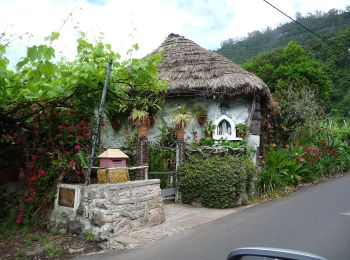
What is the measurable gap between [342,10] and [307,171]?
36845 millimetres

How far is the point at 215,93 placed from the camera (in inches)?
399

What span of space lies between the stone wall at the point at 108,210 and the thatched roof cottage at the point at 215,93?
4556 millimetres

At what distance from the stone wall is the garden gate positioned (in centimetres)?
211

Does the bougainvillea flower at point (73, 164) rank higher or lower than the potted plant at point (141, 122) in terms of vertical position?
lower

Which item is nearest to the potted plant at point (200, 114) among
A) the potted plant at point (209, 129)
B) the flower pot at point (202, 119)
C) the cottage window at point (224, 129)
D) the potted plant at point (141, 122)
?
the flower pot at point (202, 119)

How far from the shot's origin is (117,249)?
17.3 feet

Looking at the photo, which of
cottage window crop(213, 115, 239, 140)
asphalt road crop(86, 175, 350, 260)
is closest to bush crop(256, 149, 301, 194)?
asphalt road crop(86, 175, 350, 260)

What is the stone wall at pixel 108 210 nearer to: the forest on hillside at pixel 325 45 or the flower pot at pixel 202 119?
the flower pot at pixel 202 119

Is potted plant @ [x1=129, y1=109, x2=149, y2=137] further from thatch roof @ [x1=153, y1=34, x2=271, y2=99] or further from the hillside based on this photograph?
the hillside

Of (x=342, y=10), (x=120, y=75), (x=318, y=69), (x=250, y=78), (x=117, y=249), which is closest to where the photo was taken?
(x=117, y=249)

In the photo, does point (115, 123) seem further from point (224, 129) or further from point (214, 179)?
point (214, 179)

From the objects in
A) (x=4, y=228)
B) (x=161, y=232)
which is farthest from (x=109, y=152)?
(x=4, y=228)

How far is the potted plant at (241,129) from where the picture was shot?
10.1 meters

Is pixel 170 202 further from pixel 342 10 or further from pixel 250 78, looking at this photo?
pixel 342 10
